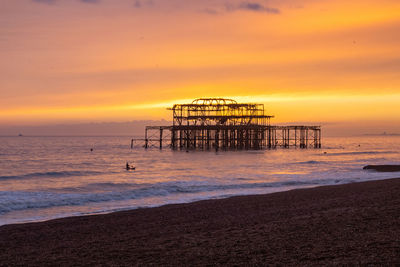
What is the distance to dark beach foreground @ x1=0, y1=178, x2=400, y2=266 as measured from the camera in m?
7.64

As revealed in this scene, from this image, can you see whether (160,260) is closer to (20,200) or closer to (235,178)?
(20,200)

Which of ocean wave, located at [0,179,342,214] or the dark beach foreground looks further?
ocean wave, located at [0,179,342,214]

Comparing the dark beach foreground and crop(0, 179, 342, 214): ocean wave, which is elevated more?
the dark beach foreground

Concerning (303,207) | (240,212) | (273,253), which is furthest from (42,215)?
(273,253)

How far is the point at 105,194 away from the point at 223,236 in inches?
502

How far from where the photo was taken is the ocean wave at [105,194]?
18.2 m

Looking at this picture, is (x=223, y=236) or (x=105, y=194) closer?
(x=223, y=236)

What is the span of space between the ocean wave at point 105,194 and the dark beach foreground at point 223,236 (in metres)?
5.03

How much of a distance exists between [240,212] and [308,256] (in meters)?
6.11

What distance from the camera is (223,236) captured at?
380 inches

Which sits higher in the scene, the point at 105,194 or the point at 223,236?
the point at 223,236

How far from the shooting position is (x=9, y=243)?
34.2 feet

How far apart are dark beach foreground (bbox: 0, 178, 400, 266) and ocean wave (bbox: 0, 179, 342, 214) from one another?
503 cm

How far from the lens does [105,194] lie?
843 inches
